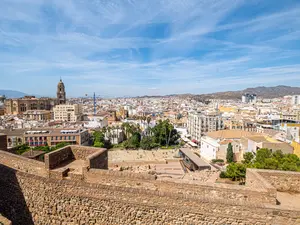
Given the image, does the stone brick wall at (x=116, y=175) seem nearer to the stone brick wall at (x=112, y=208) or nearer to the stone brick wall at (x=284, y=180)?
the stone brick wall at (x=112, y=208)

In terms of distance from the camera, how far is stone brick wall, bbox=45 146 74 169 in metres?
5.42

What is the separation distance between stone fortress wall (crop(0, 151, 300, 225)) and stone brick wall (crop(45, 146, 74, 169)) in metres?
0.24

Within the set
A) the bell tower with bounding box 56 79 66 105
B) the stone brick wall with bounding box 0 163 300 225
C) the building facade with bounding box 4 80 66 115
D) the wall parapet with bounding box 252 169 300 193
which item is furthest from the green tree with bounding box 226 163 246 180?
the bell tower with bounding box 56 79 66 105

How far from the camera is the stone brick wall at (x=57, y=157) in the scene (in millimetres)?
5422

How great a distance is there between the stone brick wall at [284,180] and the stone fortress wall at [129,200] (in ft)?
0.31

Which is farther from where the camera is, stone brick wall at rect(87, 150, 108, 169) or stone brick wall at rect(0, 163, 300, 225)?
stone brick wall at rect(87, 150, 108, 169)

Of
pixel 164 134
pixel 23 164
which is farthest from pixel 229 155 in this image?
pixel 23 164

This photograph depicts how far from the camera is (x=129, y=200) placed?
175 inches

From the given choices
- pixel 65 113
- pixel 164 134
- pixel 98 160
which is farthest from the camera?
pixel 65 113

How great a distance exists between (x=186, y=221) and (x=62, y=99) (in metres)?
91.7

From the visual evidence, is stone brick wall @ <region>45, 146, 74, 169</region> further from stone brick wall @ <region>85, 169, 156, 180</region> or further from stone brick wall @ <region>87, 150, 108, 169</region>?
stone brick wall @ <region>85, 169, 156, 180</region>

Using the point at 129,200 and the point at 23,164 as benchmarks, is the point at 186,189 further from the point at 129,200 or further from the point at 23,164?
the point at 23,164

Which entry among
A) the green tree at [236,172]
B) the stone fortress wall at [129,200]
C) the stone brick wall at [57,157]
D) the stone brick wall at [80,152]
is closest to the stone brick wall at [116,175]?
the stone fortress wall at [129,200]

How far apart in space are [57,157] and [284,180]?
637cm
